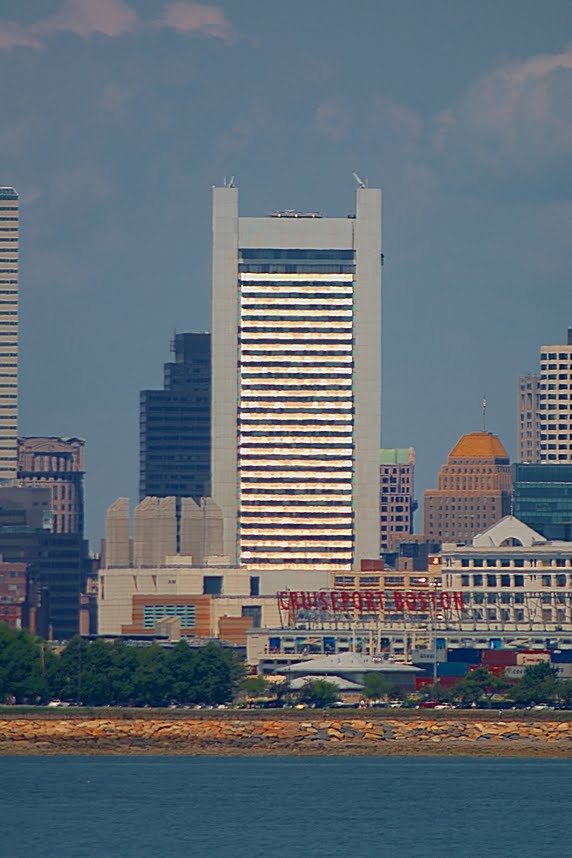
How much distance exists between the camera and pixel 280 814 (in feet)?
556

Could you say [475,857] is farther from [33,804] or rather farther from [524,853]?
[33,804]

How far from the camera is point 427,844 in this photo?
154m

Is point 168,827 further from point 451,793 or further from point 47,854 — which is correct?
point 451,793

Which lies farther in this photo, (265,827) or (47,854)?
(265,827)

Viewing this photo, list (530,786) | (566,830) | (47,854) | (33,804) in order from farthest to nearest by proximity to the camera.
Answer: (530,786) < (33,804) < (566,830) < (47,854)

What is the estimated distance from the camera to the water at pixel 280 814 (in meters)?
153

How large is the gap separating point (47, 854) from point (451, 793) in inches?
1629

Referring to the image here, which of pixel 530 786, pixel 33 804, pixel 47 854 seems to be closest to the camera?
pixel 47 854

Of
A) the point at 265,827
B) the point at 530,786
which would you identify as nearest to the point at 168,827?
the point at 265,827

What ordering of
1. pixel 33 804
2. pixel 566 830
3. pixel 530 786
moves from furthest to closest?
pixel 530 786 < pixel 33 804 < pixel 566 830

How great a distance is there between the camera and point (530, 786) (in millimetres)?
187500

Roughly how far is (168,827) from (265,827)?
19.4ft

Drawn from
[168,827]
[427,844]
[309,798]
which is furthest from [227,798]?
[427,844]

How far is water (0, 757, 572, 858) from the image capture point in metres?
153
